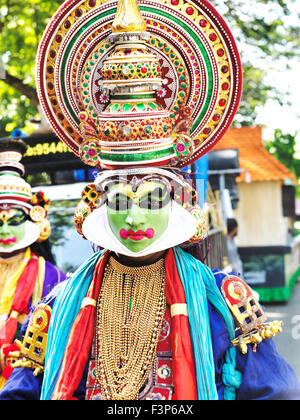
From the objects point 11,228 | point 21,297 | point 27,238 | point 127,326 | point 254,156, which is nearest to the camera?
point 127,326

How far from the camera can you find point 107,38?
432 centimetres

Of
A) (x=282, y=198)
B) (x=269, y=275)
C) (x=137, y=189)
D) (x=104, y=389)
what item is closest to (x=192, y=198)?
(x=137, y=189)

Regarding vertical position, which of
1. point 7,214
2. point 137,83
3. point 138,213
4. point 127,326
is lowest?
point 127,326

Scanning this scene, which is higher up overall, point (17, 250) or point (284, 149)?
point (284, 149)

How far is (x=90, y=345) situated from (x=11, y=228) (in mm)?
3031

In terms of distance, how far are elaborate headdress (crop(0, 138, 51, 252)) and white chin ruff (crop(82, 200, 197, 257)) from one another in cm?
295

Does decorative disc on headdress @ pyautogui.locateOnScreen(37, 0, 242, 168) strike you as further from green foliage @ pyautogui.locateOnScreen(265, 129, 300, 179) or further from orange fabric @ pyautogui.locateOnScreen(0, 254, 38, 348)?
green foliage @ pyautogui.locateOnScreen(265, 129, 300, 179)

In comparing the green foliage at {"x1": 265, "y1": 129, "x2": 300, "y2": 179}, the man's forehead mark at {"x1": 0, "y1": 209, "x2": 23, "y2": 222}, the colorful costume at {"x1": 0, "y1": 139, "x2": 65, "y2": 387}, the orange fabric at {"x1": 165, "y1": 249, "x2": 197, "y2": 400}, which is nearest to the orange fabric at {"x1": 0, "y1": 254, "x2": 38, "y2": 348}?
the colorful costume at {"x1": 0, "y1": 139, "x2": 65, "y2": 387}

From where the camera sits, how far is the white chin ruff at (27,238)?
708cm

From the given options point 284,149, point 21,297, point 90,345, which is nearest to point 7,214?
point 21,297

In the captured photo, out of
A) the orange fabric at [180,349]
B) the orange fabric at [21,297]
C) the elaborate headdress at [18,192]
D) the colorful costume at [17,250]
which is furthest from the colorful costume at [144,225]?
the elaborate headdress at [18,192]

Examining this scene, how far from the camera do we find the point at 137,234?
4090 mm

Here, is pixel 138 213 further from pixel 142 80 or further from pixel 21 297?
pixel 21 297

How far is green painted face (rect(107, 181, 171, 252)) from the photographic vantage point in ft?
13.4
